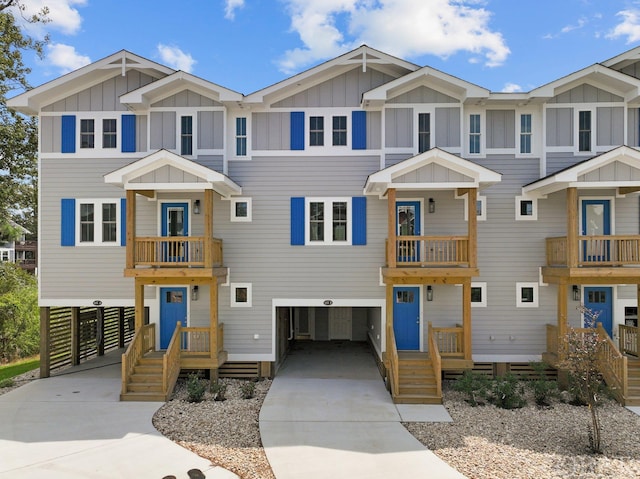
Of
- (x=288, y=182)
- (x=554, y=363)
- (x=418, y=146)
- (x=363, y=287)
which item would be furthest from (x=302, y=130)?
(x=554, y=363)

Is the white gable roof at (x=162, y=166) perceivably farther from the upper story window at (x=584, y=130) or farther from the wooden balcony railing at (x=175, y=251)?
the upper story window at (x=584, y=130)

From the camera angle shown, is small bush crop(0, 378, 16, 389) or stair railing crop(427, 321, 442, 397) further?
small bush crop(0, 378, 16, 389)

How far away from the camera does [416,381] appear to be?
1002cm

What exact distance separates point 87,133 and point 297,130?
20.6 ft

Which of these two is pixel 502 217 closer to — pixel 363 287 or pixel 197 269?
pixel 363 287

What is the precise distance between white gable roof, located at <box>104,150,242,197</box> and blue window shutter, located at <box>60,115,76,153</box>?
268cm

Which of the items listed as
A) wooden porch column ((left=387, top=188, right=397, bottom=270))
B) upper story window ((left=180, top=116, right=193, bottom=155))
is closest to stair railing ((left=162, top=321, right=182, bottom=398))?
upper story window ((left=180, top=116, right=193, bottom=155))

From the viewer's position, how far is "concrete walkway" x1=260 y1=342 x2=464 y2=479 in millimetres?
A: 6559

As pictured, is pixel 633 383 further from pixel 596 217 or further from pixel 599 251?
pixel 596 217

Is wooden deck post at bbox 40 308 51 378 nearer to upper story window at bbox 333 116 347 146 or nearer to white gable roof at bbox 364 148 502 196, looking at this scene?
upper story window at bbox 333 116 347 146

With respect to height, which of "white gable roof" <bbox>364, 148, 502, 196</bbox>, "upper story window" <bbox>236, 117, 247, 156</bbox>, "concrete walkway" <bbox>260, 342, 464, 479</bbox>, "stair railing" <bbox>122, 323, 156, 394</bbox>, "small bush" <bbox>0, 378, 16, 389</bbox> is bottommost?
"small bush" <bbox>0, 378, 16, 389</bbox>

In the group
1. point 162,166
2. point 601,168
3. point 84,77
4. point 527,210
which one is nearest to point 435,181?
point 527,210

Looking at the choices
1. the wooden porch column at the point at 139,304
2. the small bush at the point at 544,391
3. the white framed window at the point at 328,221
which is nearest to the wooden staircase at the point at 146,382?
the wooden porch column at the point at 139,304

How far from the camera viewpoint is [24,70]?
17875mm
